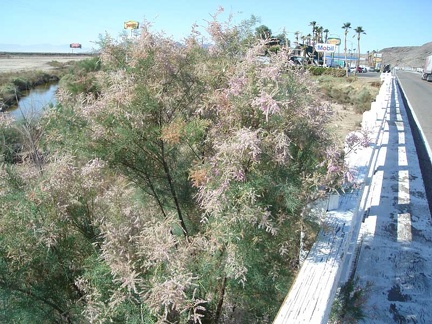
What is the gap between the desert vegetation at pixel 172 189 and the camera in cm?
250

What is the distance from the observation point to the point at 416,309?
2.36 meters

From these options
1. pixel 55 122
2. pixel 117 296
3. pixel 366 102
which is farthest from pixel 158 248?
pixel 366 102

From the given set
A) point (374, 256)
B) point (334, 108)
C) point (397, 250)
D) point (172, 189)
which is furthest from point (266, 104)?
point (172, 189)

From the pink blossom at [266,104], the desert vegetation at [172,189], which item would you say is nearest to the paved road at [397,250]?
the desert vegetation at [172,189]

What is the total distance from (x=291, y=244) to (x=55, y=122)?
7.55ft

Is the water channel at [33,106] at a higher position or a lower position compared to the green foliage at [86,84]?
lower

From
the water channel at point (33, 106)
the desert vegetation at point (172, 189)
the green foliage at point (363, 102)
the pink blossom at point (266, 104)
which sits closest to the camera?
the pink blossom at point (266, 104)

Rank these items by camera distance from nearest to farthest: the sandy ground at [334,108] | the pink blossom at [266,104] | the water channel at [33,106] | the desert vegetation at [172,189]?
the pink blossom at [266,104]
the desert vegetation at [172,189]
the sandy ground at [334,108]
the water channel at [33,106]

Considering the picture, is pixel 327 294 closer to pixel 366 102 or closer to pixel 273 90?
pixel 273 90

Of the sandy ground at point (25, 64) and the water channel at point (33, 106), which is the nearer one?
the water channel at point (33, 106)

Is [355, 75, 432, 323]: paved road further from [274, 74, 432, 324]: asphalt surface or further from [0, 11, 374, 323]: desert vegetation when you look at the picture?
[0, 11, 374, 323]: desert vegetation

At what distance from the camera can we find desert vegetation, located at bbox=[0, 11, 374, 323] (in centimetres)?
250

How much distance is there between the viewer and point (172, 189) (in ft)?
13.5

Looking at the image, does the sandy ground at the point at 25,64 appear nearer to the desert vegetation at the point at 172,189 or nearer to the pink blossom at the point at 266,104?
the desert vegetation at the point at 172,189
